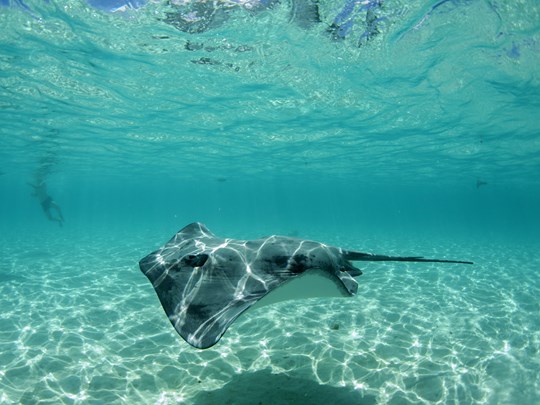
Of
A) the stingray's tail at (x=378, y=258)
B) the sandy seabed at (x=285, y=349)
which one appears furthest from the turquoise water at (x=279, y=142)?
the stingray's tail at (x=378, y=258)

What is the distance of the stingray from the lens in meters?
3.63

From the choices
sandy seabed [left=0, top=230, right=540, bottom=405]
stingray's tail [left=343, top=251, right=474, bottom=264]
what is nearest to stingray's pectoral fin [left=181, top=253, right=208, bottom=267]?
sandy seabed [left=0, top=230, right=540, bottom=405]

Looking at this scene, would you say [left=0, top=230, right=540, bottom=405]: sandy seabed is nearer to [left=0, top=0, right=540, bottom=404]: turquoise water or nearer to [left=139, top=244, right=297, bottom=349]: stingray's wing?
[left=0, top=0, right=540, bottom=404]: turquoise water

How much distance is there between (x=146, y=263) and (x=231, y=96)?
14439 mm

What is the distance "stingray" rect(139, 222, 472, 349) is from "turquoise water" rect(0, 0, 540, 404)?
227 centimetres

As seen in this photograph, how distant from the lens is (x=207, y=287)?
13.9 ft

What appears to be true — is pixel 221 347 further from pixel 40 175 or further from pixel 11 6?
pixel 40 175

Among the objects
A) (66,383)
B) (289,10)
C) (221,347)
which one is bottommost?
(221,347)

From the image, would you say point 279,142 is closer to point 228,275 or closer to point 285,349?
point 285,349

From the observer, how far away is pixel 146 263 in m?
5.17

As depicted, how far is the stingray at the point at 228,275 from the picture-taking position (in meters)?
3.63

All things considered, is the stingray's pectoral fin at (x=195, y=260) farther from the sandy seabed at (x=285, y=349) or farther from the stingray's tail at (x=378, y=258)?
the stingray's tail at (x=378, y=258)

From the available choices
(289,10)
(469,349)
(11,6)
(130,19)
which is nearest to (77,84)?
(11,6)

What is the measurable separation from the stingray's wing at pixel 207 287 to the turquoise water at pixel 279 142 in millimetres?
2286
